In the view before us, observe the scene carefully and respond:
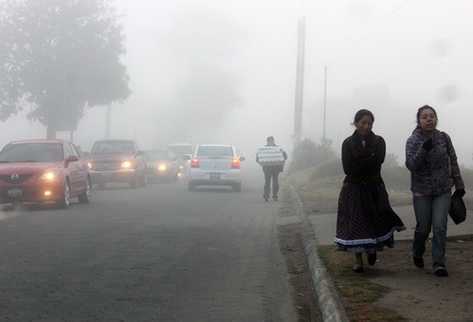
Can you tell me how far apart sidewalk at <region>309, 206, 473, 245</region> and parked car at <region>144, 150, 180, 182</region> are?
19882 mm

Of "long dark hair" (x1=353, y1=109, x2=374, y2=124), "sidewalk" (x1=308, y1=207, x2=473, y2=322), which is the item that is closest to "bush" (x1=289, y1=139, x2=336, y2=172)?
"sidewalk" (x1=308, y1=207, x2=473, y2=322)

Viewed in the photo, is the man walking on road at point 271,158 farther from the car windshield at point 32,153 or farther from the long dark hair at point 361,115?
the long dark hair at point 361,115

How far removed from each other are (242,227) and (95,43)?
3859cm

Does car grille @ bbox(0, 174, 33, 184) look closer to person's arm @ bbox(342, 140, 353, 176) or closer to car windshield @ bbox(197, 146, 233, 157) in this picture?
car windshield @ bbox(197, 146, 233, 157)

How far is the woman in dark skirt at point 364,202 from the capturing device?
842 centimetres

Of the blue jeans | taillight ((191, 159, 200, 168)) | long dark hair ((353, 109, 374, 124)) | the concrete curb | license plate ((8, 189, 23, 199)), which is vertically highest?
long dark hair ((353, 109, 374, 124))

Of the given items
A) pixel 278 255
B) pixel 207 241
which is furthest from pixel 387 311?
pixel 207 241

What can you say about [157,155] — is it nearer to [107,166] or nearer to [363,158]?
[107,166]

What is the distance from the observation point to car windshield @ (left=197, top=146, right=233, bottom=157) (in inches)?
1075

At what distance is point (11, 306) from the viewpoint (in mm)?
7211

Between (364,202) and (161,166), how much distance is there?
A: 1081 inches

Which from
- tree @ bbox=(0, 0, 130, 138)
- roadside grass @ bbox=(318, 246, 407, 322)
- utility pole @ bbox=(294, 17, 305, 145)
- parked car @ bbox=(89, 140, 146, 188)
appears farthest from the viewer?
tree @ bbox=(0, 0, 130, 138)

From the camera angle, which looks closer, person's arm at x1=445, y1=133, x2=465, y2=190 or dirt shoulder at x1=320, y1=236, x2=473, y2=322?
A: dirt shoulder at x1=320, y1=236, x2=473, y2=322

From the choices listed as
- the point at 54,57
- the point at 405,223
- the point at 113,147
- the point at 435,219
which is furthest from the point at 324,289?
the point at 54,57
